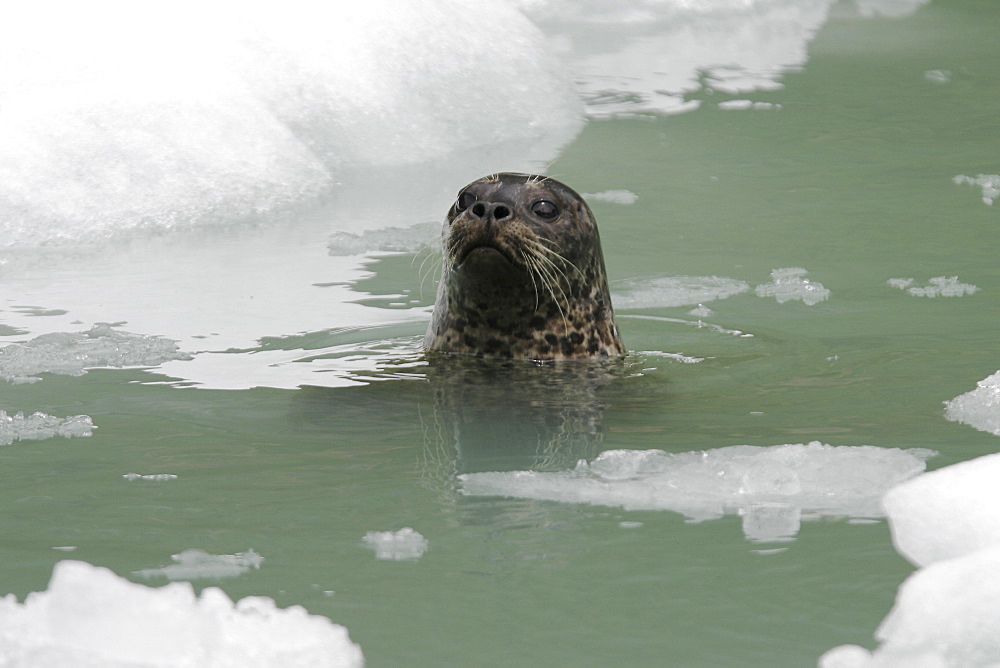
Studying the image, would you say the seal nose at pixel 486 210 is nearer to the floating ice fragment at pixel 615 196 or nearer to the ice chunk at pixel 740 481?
the ice chunk at pixel 740 481

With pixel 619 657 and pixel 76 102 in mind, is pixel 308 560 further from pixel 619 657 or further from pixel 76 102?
pixel 76 102

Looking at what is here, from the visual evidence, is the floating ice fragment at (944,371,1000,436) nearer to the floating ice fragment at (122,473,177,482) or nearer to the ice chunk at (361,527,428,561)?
the ice chunk at (361,527,428,561)

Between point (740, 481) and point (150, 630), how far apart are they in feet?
5.47

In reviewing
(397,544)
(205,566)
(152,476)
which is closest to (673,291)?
(152,476)

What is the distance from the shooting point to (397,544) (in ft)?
11.3

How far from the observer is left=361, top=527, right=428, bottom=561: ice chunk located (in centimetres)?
337

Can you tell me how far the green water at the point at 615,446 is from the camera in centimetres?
299

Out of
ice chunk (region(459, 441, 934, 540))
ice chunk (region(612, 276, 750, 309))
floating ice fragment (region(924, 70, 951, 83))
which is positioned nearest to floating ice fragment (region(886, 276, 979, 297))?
ice chunk (region(612, 276, 750, 309))

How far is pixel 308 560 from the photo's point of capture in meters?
3.35

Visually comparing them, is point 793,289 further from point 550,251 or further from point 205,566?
point 205,566

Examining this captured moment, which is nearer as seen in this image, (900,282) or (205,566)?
(205,566)

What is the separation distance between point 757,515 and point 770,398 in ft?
4.95

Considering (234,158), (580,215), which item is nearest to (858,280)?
(580,215)

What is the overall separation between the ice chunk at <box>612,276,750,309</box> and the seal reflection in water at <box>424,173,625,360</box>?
84cm
